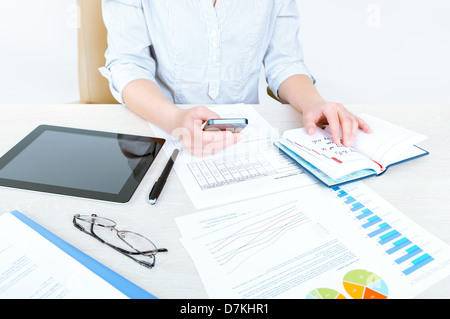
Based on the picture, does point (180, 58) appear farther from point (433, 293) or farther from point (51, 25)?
point (51, 25)

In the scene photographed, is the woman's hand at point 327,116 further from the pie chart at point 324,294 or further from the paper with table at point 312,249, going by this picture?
the pie chart at point 324,294

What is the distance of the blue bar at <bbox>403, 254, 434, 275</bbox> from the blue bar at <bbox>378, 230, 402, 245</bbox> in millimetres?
45

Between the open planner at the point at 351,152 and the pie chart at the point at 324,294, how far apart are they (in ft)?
0.74

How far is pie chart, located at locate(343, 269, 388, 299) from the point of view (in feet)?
1.44

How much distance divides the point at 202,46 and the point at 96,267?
2.31 ft

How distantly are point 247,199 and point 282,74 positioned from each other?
59 cm

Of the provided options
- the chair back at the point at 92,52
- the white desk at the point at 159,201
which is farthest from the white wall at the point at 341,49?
the white desk at the point at 159,201

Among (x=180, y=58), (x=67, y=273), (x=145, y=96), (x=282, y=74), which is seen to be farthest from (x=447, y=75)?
(x=67, y=273)

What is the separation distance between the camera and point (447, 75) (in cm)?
205

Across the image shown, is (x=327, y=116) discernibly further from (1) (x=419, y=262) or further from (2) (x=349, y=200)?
(1) (x=419, y=262)

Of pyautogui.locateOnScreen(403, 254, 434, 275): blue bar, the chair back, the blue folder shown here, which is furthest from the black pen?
the chair back

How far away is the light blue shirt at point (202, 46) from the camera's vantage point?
921 mm

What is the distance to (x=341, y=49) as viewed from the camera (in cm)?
194

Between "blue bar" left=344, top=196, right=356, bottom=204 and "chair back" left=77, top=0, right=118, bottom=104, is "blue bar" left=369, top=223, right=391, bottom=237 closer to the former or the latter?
"blue bar" left=344, top=196, right=356, bottom=204
